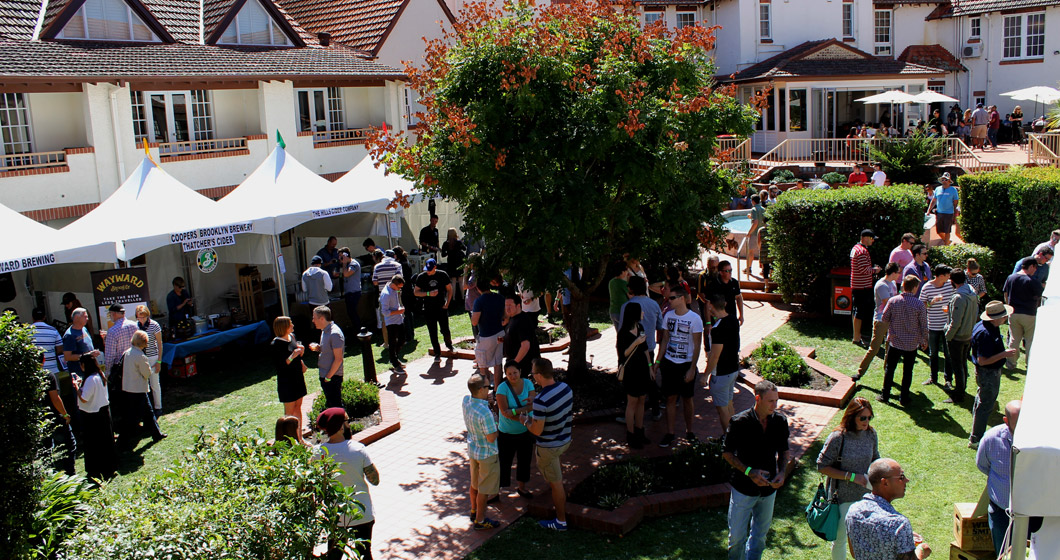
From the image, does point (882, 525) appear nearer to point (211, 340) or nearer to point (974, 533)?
point (974, 533)

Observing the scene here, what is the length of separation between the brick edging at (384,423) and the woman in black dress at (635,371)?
9.93 feet

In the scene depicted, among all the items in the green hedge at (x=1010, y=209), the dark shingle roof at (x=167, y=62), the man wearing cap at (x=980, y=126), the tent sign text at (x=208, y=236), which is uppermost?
the dark shingle roof at (x=167, y=62)

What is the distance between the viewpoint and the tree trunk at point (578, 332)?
11656 mm

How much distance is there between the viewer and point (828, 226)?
1465cm

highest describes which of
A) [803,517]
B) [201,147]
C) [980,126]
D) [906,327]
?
[201,147]

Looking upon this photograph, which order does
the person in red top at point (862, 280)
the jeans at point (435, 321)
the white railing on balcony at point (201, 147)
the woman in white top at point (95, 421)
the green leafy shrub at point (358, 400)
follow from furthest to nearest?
the white railing on balcony at point (201, 147) < the jeans at point (435, 321) < the person in red top at point (862, 280) < the green leafy shrub at point (358, 400) < the woman in white top at point (95, 421)

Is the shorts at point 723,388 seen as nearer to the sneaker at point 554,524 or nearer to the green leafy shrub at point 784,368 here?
the green leafy shrub at point 784,368

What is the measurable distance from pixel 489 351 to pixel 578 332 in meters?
1.23

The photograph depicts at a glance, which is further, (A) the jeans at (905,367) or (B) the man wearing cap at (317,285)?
(B) the man wearing cap at (317,285)

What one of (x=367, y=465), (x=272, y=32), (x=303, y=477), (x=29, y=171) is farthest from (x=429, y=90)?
(x=272, y=32)

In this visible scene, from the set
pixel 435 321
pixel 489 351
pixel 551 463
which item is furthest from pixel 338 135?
pixel 551 463

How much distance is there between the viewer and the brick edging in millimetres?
10625

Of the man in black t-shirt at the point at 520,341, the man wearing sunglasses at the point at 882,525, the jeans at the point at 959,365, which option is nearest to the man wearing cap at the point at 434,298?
the man in black t-shirt at the point at 520,341

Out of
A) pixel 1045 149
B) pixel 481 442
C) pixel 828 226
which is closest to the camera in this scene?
pixel 481 442
